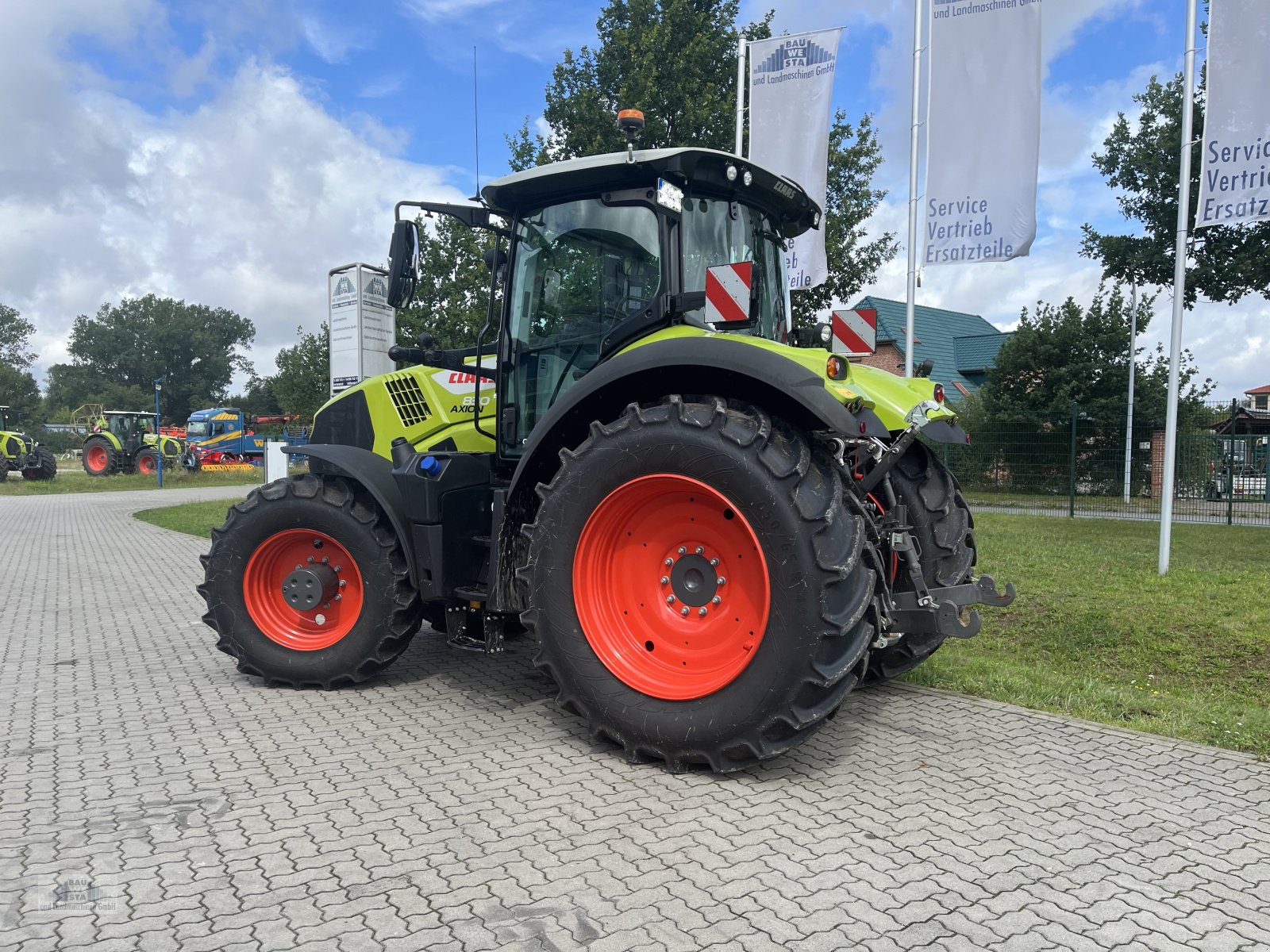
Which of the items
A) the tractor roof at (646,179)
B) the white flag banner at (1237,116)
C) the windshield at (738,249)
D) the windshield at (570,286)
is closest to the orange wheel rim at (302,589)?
the windshield at (570,286)

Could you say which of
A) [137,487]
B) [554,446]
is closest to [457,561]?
[554,446]

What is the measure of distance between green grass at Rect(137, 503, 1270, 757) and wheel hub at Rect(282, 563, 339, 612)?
3.33m

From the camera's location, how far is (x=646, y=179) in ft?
13.8

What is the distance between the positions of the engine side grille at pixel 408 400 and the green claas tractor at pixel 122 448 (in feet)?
99.3

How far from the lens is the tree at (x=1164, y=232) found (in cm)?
1483

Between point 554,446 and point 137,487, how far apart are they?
28080mm

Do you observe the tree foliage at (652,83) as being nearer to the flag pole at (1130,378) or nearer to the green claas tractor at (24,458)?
the flag pole at (1130,378)

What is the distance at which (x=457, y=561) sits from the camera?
15.0 ft

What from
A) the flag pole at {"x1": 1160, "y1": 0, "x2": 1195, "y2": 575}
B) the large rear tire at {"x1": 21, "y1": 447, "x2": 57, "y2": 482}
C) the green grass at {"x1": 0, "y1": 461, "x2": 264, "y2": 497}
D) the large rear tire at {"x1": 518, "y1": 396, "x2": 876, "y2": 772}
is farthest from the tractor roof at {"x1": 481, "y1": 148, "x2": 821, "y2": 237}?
the large rear tire at {"x1": 21, "y1": 447, "x2": 57, "y2": 482}

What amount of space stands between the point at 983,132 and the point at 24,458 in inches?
1192

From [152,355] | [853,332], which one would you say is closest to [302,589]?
[853,332]

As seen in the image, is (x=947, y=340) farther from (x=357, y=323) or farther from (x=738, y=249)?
(x=738, y=249)

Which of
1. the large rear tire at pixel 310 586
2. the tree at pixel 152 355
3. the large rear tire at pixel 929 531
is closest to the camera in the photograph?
the large rear tire at pixel 929 531

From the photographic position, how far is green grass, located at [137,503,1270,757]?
15.2ft
